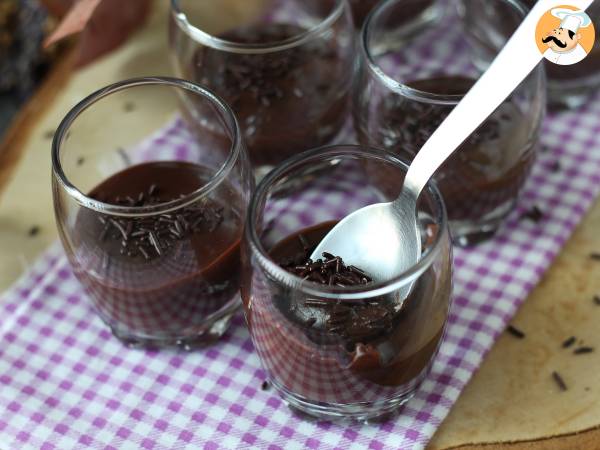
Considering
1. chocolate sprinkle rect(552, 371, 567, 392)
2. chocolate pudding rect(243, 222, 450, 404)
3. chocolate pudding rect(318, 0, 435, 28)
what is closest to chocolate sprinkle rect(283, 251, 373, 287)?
chocolate pudding rect(243, 222, 450, 404)

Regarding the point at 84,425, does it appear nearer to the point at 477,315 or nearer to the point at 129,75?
the point at 477,315

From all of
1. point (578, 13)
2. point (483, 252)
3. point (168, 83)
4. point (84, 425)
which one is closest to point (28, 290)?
point (84, 425)

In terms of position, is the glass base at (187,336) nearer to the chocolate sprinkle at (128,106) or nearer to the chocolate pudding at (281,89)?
the chocolate pudding at (281,89)

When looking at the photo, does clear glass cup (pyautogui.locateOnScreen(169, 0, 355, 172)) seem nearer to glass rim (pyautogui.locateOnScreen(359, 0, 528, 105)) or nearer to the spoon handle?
glass rim (pyautogui.locateOnScreen(359, 0, 528, 105))

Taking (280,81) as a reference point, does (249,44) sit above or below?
above

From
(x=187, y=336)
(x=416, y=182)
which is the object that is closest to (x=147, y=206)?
(x=187, y=336)

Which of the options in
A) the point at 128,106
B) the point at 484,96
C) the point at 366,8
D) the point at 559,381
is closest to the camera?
the point at 484,96

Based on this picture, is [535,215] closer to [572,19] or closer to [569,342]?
[569,342]
